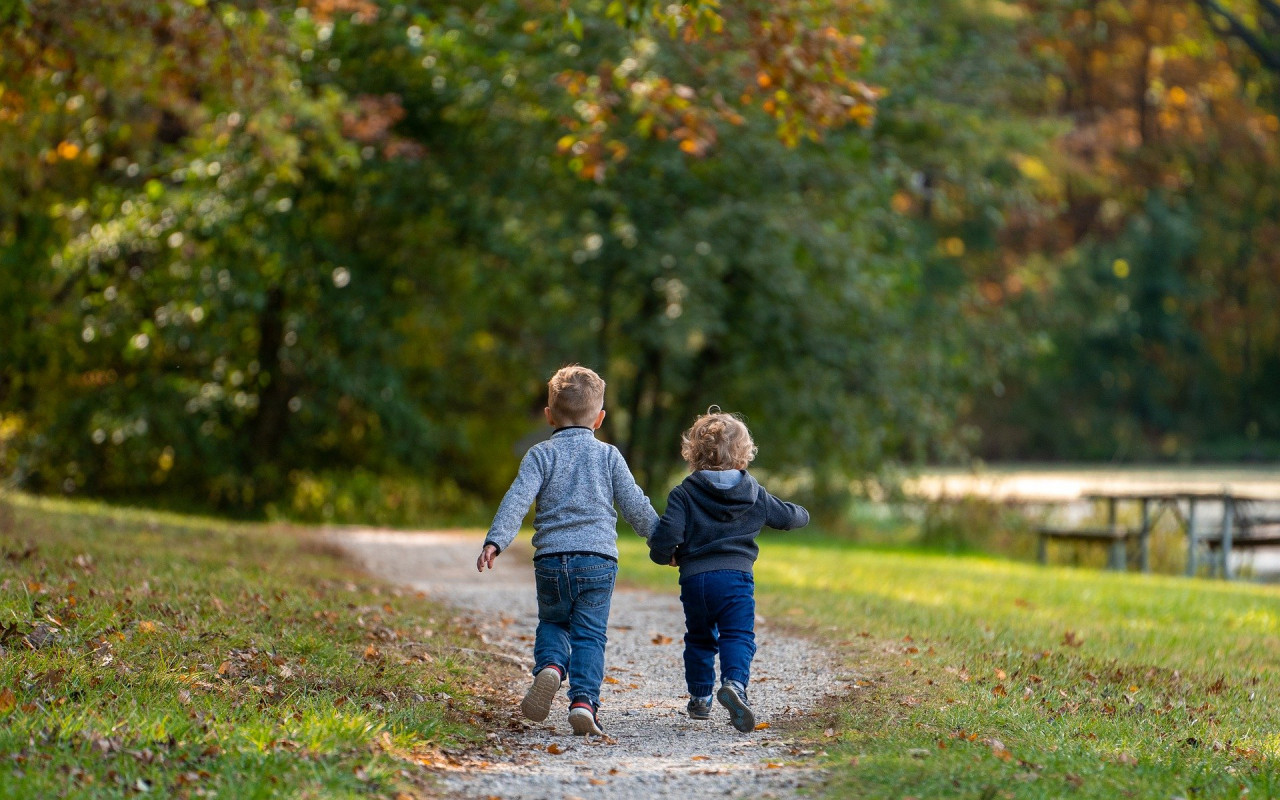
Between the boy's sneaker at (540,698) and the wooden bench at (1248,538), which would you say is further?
the wooden bench at (1248,538)

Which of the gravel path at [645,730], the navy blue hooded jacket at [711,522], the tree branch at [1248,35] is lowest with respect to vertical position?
the gravel path at [645,730]

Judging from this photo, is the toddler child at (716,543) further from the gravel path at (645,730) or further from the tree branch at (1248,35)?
the tree branch at (1248,35)

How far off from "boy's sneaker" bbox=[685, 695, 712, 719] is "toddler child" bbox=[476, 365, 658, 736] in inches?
16.7

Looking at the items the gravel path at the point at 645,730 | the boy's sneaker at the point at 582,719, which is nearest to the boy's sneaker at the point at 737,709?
the gravel path at the point at 645,730

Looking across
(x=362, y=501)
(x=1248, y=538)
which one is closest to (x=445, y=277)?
(x=362, y=501)

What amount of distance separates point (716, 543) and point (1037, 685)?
190cm

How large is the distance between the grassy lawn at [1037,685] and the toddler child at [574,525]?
38.2 inches

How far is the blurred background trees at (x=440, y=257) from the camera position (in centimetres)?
1332

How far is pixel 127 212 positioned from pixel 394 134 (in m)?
3.23

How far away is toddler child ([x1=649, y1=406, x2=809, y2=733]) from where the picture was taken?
527cm

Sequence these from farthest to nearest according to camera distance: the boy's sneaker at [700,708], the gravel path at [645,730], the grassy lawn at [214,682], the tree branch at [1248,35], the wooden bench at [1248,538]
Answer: the tree branch at [1248,35], the wooden bench at [1248,538], the boy's sneaker at [700,708], the gravel path at [645,730], the grassy lawn at [214,682]

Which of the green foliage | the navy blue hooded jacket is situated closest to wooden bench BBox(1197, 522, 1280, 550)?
the green foliage

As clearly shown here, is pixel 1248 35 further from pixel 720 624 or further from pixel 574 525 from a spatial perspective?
pixel 574 525

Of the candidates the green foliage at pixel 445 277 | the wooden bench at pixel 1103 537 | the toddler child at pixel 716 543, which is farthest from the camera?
the wooden bench at pixel 1103 537
